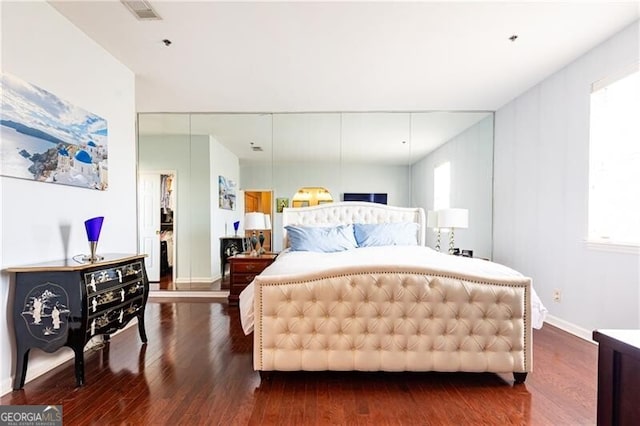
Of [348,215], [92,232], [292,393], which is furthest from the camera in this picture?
[348,215]

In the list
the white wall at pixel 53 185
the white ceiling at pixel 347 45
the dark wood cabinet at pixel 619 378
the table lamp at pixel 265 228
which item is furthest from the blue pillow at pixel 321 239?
the dark wood cabinet at pixel 619 378

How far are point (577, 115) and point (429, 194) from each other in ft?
7.74

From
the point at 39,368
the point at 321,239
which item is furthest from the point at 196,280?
the point at 39,368

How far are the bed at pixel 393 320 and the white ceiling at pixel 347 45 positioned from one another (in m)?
1.95

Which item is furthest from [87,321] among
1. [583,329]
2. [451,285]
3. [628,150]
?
[628,150]

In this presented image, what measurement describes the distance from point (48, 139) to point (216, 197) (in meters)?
3.27

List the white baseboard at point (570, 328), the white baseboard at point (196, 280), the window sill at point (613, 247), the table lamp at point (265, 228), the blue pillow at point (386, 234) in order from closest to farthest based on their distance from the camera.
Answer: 1. the window sill at point (613, 247)
2. the white baseboard at point (570, 328)
3. the blue pillow at point (386, 234)
4. the table lamp at point (265, 228)
5. the white baseboard at point (196, 280)

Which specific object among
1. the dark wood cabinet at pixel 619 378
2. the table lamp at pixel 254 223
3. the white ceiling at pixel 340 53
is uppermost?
the white ceiling at pixel 340 53

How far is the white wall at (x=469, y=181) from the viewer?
497cm

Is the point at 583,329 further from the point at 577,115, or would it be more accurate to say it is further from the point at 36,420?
the point at 36,420

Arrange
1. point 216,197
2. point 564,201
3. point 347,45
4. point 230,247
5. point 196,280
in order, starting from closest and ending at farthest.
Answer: point 347,45, point 564,201, point 230,247, point 196,280, point 216,197

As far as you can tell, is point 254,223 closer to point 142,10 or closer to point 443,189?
point 142,10

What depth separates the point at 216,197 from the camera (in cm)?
575

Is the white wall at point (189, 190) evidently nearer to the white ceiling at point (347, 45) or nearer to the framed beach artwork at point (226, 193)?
the framed beach artwork at point (226, 193)
